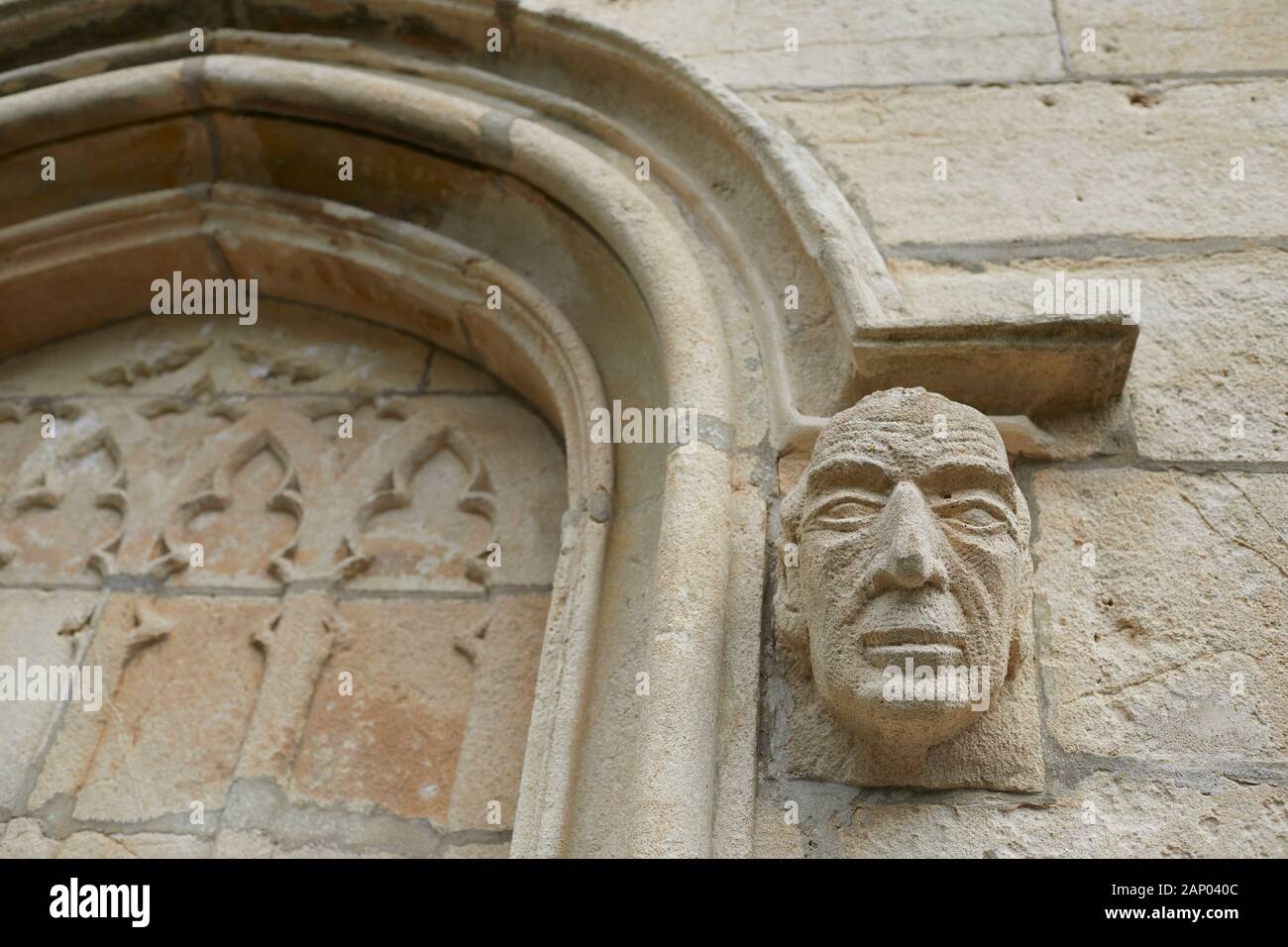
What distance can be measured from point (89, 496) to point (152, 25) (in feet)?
4.23

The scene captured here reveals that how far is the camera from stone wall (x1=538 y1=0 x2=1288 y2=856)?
1.89 metres

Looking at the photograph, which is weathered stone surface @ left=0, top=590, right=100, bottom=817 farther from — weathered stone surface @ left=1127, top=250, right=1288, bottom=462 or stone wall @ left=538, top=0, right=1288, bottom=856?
weathered stone surface @ left=1127, top=250, right=1288, bottom=462

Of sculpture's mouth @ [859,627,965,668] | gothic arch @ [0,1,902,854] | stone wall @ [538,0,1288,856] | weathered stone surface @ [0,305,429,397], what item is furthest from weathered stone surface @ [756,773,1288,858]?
weathered stone surface @ [0,305,429,397]

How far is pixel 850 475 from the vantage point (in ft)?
6.32

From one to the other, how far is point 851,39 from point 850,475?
1.58 meters

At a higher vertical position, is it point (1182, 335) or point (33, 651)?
point (1182, 335)

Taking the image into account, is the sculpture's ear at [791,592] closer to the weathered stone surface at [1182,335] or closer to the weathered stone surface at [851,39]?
the weathered stone surface at [1182,335]

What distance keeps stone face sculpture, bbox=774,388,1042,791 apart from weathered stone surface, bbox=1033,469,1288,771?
0.36ft

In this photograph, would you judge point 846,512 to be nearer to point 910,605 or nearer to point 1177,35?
point 910,605

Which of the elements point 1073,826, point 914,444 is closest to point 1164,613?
point 1073,826

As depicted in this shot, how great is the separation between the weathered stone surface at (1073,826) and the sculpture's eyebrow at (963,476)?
0.46 metres

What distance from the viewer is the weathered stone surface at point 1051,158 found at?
8.58ft

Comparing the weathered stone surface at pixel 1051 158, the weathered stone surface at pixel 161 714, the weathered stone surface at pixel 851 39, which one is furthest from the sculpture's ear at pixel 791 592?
the weathered stone surface at pixel 851 39
